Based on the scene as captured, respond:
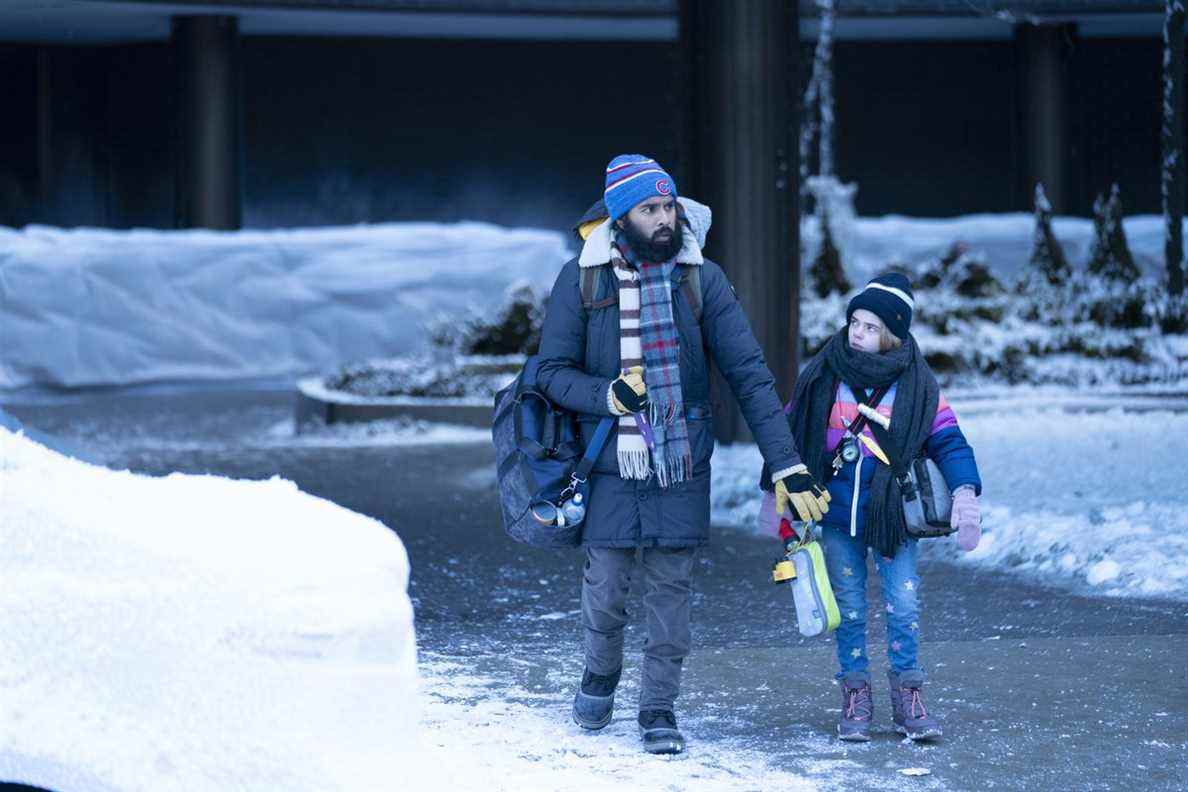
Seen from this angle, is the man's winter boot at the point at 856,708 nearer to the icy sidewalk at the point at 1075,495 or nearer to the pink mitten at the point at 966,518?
the pink mitten at the point at 966,518

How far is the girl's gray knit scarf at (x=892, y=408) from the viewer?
5.62 metres

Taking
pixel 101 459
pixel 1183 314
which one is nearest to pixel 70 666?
pixel 101 459

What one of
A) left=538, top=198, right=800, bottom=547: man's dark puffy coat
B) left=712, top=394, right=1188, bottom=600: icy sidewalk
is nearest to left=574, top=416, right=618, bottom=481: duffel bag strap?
left=538, top=198, right=800, bottom=547: man's dark puffy coat

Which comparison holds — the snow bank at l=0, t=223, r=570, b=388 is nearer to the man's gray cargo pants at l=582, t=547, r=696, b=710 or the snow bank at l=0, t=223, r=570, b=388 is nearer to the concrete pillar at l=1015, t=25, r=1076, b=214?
the concrete pillar at l=1015, t=25, r=1076, b=214

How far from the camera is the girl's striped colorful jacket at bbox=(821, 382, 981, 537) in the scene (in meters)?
5.63

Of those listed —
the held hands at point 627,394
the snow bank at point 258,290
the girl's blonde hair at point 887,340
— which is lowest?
the snow bank at point 258,290

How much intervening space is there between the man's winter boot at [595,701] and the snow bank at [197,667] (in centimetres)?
170

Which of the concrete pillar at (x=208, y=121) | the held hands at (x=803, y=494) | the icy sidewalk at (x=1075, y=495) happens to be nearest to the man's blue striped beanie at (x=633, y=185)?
the held hands at (x=803, y=494)

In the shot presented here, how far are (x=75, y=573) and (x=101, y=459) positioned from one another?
28.6 feet

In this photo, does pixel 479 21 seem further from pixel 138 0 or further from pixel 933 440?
pixel 933 440

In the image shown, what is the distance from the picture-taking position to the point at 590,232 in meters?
5.82

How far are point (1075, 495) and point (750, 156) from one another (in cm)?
303

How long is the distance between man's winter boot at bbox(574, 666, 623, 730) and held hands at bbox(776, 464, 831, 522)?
0.74 meters

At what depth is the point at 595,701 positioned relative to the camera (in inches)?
224
